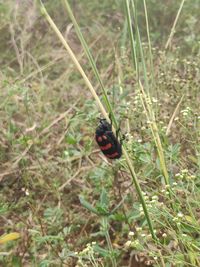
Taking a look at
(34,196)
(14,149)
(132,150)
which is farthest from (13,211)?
(132,150)

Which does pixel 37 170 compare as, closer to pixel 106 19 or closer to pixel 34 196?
pixel 34 196

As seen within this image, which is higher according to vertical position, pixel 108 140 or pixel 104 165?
pixel 108 140

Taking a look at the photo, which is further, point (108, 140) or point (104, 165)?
point (104, 165)

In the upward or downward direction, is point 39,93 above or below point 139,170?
below

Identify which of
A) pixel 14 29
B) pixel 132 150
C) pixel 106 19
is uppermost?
pixel 132 150
